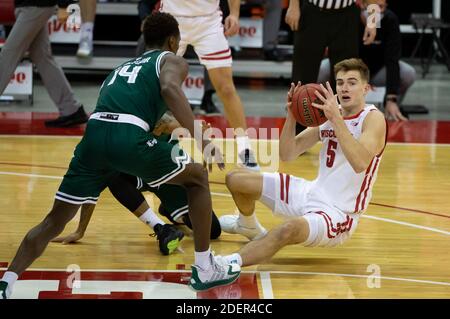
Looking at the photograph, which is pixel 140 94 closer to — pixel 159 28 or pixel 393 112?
pixel 159 28

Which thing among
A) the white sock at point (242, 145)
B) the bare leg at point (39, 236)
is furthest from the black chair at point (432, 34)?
the bare leg at point (39, 236)

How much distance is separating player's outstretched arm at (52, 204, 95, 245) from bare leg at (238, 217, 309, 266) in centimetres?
116

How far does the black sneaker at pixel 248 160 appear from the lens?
8.25 meters

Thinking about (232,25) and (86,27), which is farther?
(86,27)

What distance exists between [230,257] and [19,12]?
5.26 meters

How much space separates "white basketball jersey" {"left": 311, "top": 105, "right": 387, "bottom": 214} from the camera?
233 inches

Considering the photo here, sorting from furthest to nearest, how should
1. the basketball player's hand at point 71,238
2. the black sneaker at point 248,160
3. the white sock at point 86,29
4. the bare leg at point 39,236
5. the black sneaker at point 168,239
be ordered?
the white sock at point 86,29
the black sneaker at point 248,160
the basketball player's hand at point 71,238
the black sneaker at point 168,239
the bare leg at point 39,236

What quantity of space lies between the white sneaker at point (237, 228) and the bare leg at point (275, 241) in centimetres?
68

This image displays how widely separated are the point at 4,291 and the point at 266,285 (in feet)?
4.58

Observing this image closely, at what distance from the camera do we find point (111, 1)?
44.5ft

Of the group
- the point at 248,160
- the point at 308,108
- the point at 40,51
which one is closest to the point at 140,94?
the point at 308,108

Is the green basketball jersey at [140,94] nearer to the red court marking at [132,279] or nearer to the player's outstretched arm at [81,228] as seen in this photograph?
the red court marking at [132,279]

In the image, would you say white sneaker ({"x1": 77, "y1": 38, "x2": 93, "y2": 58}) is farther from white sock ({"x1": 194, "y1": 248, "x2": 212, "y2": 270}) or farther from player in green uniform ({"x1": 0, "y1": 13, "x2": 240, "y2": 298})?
white sock ({"x1": 194, "y1": 248, "x2": 212, "y2": 270})

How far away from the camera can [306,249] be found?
6.38 m
